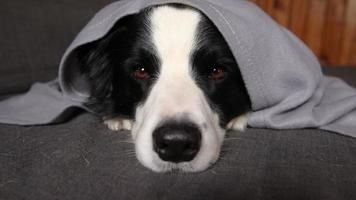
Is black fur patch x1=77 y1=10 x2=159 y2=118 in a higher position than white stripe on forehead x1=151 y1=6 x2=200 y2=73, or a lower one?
lower

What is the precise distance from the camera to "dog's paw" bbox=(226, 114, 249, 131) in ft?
4.32

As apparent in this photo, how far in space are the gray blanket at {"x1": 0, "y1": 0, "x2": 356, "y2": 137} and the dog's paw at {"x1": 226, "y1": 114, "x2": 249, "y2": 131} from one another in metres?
0.03

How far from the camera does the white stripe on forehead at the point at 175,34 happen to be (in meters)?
1.25

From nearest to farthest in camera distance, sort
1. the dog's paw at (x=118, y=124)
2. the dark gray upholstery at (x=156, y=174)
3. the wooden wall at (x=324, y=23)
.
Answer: the dark gray upholstery at (x=156, y=174), the dog's paw at (x=118, y=124), the wooden wall at (x=324, y=23)

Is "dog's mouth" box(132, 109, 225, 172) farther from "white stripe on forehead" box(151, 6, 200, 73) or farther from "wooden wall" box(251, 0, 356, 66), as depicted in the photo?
"wooden wall" box(251, 0, 356, 66)

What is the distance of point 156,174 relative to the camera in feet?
3.27

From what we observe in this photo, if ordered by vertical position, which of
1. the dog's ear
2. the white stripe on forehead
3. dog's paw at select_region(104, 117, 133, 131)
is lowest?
dog's paw at select_region(104, 117, 133, 131)

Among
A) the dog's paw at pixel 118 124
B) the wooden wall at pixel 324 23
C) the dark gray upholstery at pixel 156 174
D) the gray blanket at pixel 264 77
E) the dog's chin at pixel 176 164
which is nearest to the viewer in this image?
the dark gray upholstery at pixel 156 174

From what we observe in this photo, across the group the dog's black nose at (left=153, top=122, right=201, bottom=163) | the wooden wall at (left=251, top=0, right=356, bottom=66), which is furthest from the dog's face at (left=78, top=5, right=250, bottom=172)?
the wooden wall at (left=251, top=0, right=356, bottom=66)

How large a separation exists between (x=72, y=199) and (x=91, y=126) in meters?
0.46

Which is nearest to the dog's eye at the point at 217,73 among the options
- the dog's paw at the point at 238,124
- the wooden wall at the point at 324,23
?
the dog's paw at the point at 238,124

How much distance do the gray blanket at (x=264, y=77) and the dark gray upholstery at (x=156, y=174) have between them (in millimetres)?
43

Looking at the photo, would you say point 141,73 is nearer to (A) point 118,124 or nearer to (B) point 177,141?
(A) point 118,124

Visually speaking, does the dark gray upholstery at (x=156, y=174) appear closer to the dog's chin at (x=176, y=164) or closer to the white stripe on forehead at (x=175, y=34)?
the dog's chin at (x=176, y=164)
